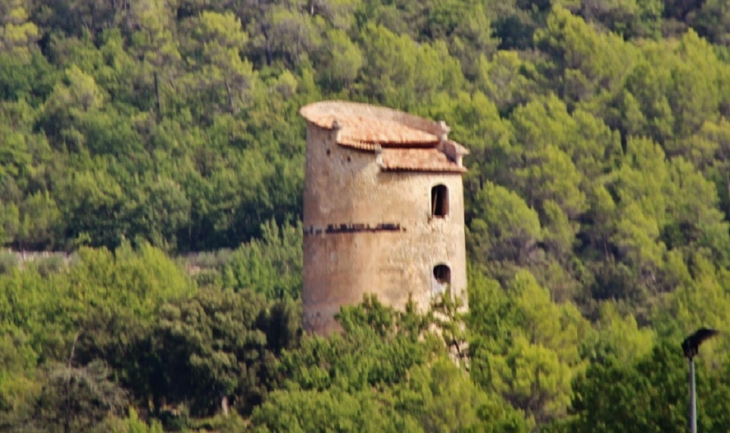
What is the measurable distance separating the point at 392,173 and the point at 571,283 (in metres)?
14.2

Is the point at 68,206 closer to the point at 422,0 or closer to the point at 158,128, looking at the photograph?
the point at 158,128

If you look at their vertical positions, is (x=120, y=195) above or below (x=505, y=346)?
below

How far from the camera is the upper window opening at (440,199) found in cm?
4194

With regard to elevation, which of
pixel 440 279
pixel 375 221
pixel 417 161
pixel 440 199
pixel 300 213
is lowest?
pixel 300 213

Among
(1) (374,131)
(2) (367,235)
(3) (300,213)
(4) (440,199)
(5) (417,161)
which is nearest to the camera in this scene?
(2) (367,235)

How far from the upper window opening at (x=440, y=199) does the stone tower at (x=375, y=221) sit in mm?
15

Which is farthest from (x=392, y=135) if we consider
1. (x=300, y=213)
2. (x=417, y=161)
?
(x=300, y=213)

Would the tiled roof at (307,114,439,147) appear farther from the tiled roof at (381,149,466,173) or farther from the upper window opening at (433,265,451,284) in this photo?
the upper window opening at (433,265,451,284)

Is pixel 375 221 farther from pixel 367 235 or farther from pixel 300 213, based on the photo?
pixel 300 213

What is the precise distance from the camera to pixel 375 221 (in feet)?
136

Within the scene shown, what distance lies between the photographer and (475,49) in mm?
70750

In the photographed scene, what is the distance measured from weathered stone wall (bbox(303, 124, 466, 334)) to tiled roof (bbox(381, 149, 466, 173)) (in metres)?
0.12

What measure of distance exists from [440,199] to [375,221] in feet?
4.12

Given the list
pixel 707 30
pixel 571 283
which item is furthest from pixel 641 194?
pixel 707 30
